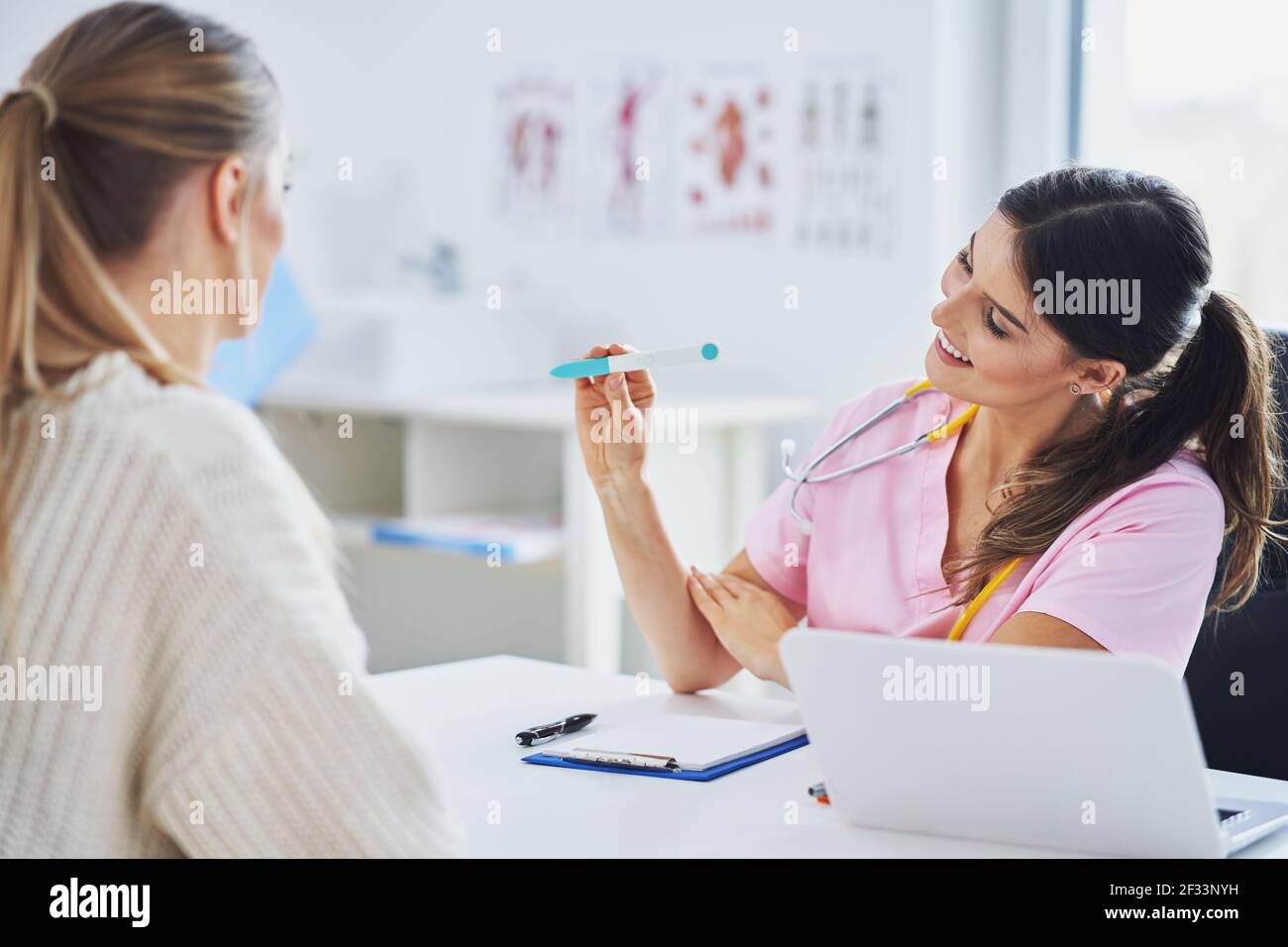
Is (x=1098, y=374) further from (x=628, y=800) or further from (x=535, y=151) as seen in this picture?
(x=535, y=151)

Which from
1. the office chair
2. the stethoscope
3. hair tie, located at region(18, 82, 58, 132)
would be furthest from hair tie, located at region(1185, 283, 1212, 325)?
hair tie, located at region(18, 82, 58, 132)

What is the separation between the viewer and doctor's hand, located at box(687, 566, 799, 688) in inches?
61.9

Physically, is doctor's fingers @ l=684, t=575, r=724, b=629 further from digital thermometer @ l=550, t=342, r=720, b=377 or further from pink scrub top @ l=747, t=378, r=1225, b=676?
digital thermometer @ l=550, t=342, r=720, b=377

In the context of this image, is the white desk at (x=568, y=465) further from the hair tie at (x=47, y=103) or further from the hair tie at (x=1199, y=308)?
the hair tie at (x=47, y=103)

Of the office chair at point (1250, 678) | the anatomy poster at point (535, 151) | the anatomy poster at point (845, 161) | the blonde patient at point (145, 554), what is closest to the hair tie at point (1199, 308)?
the office chair at point (1250, 678)

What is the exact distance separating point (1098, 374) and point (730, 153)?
1.50 m

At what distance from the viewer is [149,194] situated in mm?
962

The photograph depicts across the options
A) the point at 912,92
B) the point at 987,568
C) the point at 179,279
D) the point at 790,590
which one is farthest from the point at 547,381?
the point at 179,279

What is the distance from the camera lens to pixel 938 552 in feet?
5.05

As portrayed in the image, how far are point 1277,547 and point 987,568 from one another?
30 centimetres

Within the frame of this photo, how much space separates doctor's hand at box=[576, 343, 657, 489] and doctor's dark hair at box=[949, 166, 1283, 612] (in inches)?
15.7

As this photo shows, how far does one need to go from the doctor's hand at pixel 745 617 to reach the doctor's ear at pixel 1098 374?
1.32ft

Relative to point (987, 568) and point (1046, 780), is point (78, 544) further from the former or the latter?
point (987, 568)

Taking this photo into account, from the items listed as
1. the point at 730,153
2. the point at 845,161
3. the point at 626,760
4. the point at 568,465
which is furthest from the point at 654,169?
the point at 626,760
